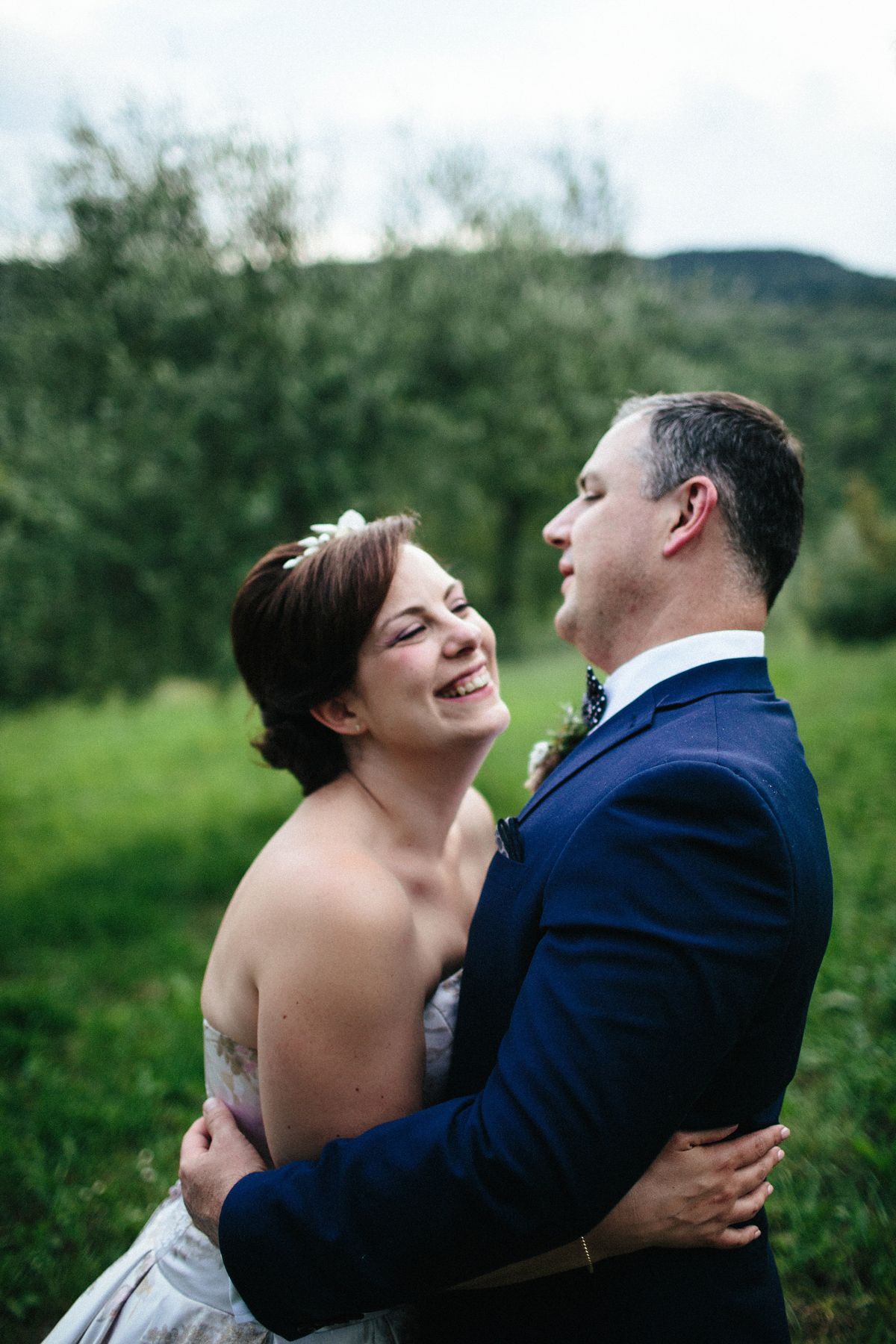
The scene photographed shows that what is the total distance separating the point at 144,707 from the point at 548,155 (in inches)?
370

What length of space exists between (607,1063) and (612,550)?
1300 mm

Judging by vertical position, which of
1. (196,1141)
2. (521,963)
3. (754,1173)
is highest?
(521,963)

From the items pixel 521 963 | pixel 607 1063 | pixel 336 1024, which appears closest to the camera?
pixel 607 1063

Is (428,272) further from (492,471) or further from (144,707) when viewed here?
(144,707)

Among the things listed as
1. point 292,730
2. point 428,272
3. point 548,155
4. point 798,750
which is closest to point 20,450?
point 428,272

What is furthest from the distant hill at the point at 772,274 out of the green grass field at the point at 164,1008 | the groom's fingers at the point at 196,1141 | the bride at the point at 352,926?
the groom's fingers at the point at 196,1141

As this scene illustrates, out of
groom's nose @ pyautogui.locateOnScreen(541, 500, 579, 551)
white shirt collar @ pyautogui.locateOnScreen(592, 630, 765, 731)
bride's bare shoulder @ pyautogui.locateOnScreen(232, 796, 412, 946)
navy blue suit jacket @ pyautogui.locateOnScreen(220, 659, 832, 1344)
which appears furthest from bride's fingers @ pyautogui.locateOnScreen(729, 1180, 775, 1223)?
groom's nose @ pyautogui.locateOnScreen(541, 500, 579, 551)

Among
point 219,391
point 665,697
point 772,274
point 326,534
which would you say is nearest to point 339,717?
point 326,534

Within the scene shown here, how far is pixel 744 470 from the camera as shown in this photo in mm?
2141

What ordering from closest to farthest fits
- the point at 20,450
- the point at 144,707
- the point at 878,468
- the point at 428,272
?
the point at 20,450 → the point at 144,707 → the point at 428,272 → the point at 878,468

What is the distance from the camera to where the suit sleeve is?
136 centimetres

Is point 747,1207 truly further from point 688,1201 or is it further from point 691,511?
point 691,511

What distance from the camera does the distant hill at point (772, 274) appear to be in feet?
47.5

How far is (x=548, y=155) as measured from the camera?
38.3ft
